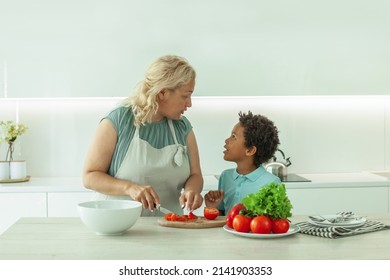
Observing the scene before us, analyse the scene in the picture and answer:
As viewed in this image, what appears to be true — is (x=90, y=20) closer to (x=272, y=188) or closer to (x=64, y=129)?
(x=64, y=129)

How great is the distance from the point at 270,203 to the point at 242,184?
85 centimetres

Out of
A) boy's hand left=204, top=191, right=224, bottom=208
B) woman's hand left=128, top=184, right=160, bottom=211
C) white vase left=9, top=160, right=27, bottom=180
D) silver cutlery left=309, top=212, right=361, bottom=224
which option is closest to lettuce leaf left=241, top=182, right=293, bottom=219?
silver cutlery left=309, top=212, right=361, bottom=224

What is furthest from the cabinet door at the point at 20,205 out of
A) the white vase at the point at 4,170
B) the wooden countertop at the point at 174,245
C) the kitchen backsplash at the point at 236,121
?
the wooden countertop at the point at 174,245

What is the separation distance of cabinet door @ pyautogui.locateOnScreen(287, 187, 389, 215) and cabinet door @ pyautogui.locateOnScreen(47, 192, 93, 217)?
127cm

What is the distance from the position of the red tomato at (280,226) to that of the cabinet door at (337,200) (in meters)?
1.71

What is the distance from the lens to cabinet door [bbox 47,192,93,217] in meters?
3.82

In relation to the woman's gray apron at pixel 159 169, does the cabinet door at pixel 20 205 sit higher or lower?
lower

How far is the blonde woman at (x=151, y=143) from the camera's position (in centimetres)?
278

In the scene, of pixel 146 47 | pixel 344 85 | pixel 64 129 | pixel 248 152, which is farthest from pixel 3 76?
pixel 344 85

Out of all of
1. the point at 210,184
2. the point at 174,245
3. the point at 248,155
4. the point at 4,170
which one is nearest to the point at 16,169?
the point at 4,170

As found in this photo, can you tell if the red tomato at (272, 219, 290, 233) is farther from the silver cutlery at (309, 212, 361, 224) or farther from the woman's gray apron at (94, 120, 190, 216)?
the woman's gray apron at (94, 120, 190, 216)

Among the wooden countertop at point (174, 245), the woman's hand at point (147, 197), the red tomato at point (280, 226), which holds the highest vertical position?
the woman's hand at point (147, 197)

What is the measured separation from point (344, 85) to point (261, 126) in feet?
4.41

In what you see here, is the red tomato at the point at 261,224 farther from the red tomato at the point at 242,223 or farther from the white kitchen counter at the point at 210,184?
the white kitchen counter at the point at 210,184
